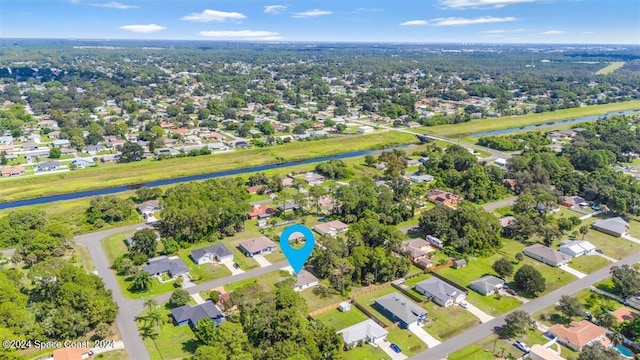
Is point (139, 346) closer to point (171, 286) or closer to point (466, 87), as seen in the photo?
point (171, 286)

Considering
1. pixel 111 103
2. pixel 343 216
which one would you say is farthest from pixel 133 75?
pixel 343 216

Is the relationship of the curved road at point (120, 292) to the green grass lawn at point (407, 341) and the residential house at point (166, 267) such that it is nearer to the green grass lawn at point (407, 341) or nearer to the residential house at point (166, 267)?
the residential house at point (166, 267)

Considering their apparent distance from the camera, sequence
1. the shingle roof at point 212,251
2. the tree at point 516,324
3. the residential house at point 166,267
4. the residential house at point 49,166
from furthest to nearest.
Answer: the residential house at point 49,166, the shingle roof at point 212,251, the residential house at point 166,267, the tree at point 516,324

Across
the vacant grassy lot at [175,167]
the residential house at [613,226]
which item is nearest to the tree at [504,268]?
the residential house at [613,226]

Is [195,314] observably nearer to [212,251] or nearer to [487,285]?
[212,251]

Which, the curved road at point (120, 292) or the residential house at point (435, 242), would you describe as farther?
the residential house at point (435, 242)

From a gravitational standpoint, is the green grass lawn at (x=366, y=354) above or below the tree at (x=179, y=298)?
below

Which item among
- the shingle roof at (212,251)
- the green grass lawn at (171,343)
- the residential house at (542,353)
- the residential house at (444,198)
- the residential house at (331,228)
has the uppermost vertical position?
the residential house at (444,198)
